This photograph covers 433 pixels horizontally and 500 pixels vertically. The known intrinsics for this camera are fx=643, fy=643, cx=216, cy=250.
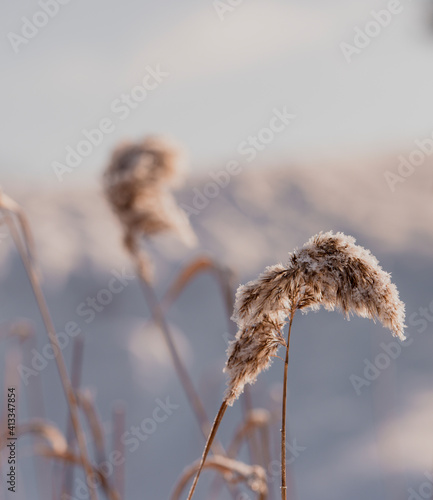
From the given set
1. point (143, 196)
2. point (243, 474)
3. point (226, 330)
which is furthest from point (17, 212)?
point (226, 330)

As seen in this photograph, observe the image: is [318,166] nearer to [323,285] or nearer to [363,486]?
[363,486]

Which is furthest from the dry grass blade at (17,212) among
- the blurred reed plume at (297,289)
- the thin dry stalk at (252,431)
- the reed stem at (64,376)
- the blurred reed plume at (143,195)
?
the blurred reed plume at (297,289)

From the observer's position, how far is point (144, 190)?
8.82ft

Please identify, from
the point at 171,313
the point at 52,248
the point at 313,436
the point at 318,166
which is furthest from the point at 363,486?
the point at 318,166

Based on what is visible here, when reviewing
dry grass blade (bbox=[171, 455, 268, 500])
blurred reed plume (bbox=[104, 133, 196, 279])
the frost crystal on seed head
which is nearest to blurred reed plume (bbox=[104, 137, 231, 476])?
blurred reed plume (bbox=[104, 133, 196, 279])

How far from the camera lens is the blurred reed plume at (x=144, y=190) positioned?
8.71 ft

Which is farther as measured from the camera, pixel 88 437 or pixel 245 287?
pixel 88 437

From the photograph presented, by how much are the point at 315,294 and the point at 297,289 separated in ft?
0.11

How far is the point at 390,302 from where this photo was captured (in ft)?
3.33

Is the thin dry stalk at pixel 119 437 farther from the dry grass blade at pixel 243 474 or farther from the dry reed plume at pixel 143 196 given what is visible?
the dry grass blade at pixel 243 474

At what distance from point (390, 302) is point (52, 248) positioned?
18.5 metres

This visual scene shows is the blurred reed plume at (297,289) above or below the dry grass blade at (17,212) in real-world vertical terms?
below

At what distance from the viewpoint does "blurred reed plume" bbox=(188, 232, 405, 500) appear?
1.02 metres

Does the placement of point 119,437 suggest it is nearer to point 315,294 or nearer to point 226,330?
point 315,294
